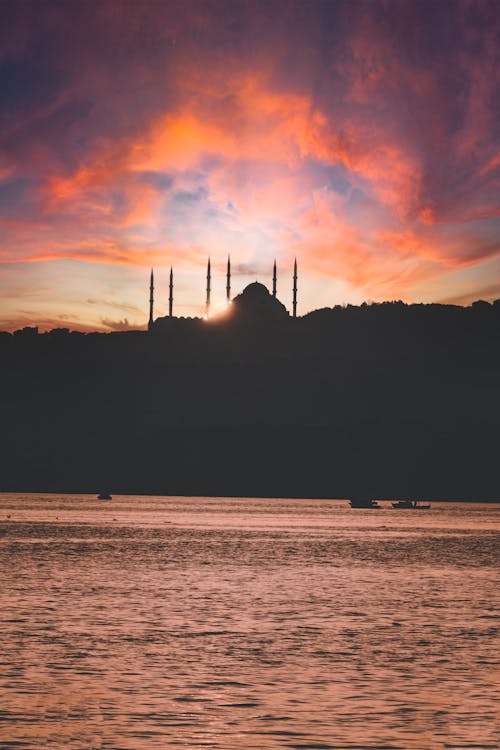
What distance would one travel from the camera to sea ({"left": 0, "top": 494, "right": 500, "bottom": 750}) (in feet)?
85.2

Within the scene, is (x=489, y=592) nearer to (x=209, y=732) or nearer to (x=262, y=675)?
(x=262, y=675)

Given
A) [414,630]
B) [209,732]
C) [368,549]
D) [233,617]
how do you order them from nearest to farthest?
[209,732] < [414,630] < [233,617] < [368,549]

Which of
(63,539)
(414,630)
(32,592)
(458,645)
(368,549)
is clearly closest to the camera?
(458,645)

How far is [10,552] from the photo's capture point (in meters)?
107

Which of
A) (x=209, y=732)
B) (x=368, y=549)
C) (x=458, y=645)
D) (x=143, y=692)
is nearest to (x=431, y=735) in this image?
(x=209, y=732)

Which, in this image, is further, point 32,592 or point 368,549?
point 368,549

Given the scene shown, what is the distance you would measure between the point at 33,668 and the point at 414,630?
1917 cm

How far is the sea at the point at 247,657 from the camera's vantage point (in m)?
26.0

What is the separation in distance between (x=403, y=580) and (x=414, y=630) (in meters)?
31.1

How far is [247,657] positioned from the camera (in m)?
38.6

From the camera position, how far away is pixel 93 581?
7344cm

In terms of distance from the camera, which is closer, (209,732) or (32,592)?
(209,732)

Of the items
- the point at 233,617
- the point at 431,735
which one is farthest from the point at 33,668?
the point at 233,617

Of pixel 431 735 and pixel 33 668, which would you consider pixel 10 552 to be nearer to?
pixel 33 668
